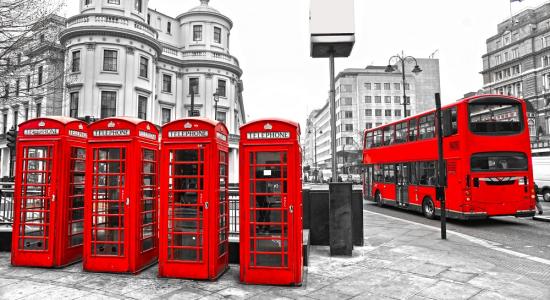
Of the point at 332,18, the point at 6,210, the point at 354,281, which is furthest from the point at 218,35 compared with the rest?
the point at 354,281

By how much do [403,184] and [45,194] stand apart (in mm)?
14316

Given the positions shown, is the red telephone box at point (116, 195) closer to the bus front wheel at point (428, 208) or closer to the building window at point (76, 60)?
the bus front wheel at point (428, 208)

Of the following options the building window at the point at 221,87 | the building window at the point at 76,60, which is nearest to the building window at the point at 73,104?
the building window at the point at 76,60

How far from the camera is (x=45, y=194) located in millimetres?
6988

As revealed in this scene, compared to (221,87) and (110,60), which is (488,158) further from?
(221,87)

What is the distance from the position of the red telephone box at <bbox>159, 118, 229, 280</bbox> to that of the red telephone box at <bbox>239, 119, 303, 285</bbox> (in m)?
0.46

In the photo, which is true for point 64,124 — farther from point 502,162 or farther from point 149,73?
point 149,73

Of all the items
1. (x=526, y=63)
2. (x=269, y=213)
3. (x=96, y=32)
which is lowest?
(x=269, y=213)

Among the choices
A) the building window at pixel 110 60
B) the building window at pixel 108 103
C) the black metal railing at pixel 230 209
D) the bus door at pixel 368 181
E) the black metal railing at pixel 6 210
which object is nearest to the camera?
the black metal railing at pixel 230 209

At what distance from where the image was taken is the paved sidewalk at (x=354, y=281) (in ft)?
17.8

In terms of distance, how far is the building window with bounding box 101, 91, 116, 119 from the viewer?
29.3m

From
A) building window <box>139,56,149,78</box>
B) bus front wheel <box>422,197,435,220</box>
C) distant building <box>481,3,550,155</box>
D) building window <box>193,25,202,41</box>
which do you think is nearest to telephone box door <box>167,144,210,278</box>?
bus front wheel <box>422,197,435,220</box>

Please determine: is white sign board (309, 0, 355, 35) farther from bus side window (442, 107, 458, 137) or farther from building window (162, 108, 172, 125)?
building window (162, 108, 172, 125)

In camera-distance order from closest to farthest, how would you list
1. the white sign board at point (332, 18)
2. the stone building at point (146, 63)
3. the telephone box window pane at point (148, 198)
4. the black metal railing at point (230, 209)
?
the telephone box window pane at point (148, 198) < the white sign board at point (332, 18) < the black metal railing at point (230, 209) < the stone building at point (146, 63)
